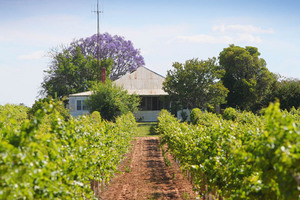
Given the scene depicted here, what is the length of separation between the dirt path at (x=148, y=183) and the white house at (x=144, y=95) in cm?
1964

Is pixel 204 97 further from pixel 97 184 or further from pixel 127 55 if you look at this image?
pixel 97 184

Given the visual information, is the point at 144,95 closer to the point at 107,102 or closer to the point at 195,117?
the point at 107,102

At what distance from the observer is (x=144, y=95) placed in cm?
3531

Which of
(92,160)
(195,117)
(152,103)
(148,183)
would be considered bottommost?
(148,183)

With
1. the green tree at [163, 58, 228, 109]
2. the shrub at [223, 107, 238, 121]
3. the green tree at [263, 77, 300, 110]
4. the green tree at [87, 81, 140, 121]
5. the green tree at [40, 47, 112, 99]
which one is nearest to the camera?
the shrub at [223, 107, 238, 121]

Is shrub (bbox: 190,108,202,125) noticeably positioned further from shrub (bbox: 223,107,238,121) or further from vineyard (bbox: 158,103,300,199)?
vineyard (bbox: 158,103,300,199)

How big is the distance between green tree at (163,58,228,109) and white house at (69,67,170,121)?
57.0 inches

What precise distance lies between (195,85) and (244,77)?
31.2 feet

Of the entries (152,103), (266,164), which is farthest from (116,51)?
(266,164)

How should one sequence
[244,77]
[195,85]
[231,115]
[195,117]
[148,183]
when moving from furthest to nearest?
[244,77]
[195,85]
[195,117]
[231,115]
[148,183]

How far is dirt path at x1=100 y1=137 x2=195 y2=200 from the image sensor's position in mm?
9359

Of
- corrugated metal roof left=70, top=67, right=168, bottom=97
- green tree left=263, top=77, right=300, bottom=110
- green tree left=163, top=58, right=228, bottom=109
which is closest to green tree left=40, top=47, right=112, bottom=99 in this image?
corrugated metal roof left=70, top=67, right=168, bottom=97

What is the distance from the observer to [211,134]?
736 cm

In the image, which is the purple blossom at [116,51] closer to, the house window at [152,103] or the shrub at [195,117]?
the house window at [152,103]
